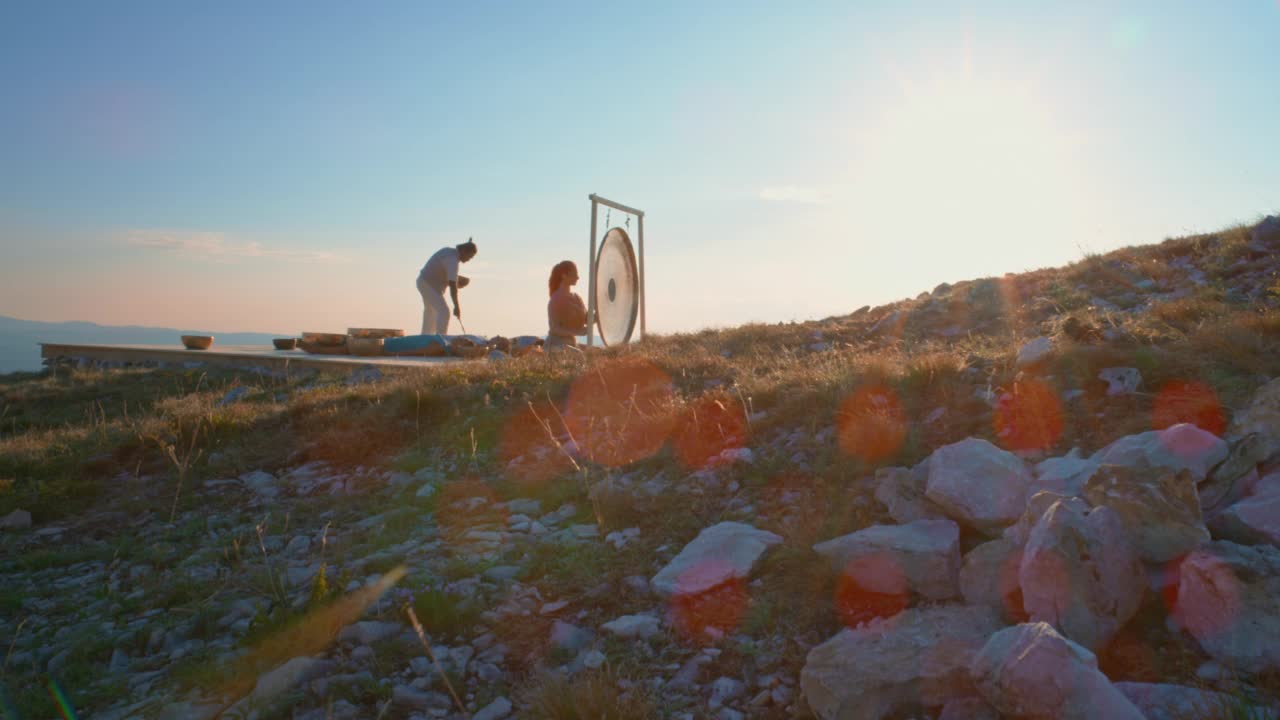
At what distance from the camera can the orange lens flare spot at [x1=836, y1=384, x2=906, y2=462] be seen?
3.66 metres

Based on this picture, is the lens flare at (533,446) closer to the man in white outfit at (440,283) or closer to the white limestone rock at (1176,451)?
the white limestone rock at (1176,451)

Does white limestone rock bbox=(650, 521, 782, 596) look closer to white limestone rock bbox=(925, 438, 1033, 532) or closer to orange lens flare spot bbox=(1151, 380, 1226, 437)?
white limestone rock bbox=(925, 438, 1033, 532)

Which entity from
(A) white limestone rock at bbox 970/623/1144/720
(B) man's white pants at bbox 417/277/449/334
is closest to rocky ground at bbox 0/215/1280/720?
(A) white limestone rock at bbox 970/623/1144/720

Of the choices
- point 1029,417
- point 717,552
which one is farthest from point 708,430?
point 1029,417

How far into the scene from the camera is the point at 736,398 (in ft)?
15.5

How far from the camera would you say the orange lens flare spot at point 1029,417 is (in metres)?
3.50

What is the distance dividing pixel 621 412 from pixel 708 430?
0.99 metres

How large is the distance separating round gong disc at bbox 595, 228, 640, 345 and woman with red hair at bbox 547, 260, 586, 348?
0.47 m

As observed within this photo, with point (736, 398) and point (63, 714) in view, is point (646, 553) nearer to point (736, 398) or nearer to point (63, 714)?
point (736, 398)

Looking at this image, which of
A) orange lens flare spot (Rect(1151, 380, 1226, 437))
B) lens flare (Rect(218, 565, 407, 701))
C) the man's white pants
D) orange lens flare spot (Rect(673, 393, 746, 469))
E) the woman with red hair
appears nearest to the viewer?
lens flare (Rect(218, 565, 407, 701))

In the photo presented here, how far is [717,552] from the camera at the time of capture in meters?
2.96

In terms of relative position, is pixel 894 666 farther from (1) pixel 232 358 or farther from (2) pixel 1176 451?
(1) pixel 232 358

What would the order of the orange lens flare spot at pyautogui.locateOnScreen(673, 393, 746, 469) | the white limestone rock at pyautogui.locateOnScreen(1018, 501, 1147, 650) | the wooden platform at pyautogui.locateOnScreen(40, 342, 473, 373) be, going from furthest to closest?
the wooden platform at pyautogui.locateOnScreen(40, 342, 473, 373)
the orange lens flare spot at pyautogui.locateOnScreen(673, 393, 746, 469)
the white limestone rock at pyautogui.locateOnScreen(1018, 501, 1147, 650)

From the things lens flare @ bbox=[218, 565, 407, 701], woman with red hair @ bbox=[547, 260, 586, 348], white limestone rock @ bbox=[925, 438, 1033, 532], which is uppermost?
woman with red hair @ bbox=[547, 260, 586, 348]
